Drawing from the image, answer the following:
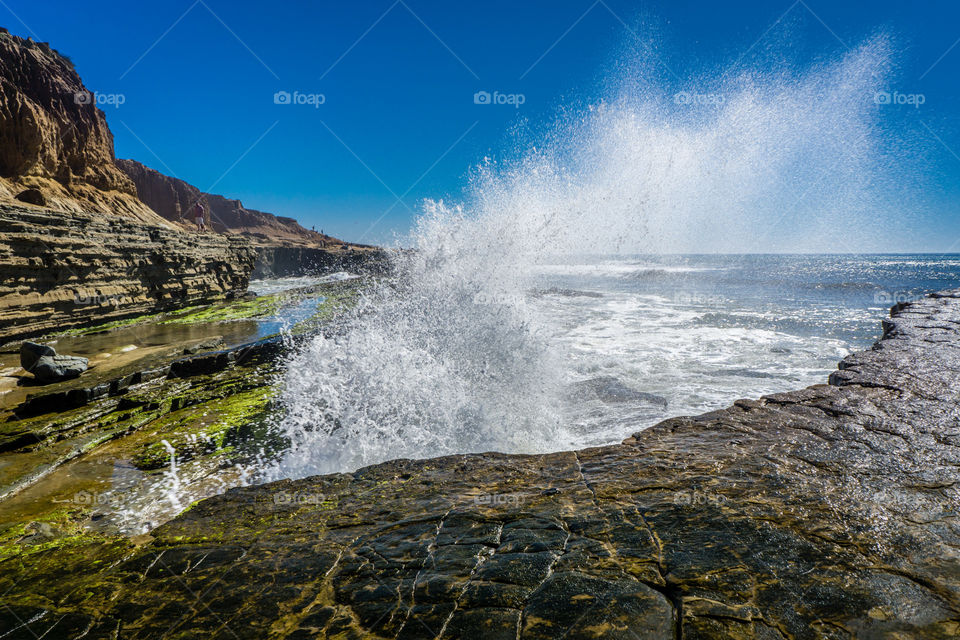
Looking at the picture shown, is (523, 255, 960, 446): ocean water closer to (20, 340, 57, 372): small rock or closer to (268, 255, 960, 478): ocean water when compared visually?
(268, 255, 960, 478): ocean water

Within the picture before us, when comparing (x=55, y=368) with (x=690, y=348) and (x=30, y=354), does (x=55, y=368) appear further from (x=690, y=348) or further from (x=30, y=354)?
(x=690, y=348)

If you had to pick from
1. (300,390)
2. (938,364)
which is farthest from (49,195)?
(938,364)

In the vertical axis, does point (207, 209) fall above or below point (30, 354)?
above

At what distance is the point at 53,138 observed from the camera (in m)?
22.1

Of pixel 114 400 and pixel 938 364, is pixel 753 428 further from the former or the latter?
pixel 114 400

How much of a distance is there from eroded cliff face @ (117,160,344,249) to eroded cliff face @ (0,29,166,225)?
79.5 ft

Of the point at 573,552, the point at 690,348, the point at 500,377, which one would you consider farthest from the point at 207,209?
the point at 573,552

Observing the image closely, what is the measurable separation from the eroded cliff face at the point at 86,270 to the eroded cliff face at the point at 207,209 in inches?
1454

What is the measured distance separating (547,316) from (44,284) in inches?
583

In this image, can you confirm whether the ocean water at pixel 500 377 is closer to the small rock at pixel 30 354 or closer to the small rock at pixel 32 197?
the small rock at pixel 30 354

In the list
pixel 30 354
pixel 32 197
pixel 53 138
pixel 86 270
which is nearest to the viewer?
pixel 30 354

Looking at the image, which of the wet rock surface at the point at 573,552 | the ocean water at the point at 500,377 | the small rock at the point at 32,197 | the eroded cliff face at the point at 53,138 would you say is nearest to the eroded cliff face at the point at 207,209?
the eroded cliff face at the point at 53,138

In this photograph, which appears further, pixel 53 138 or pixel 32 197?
pixel 53 138

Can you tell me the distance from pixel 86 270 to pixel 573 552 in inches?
616
